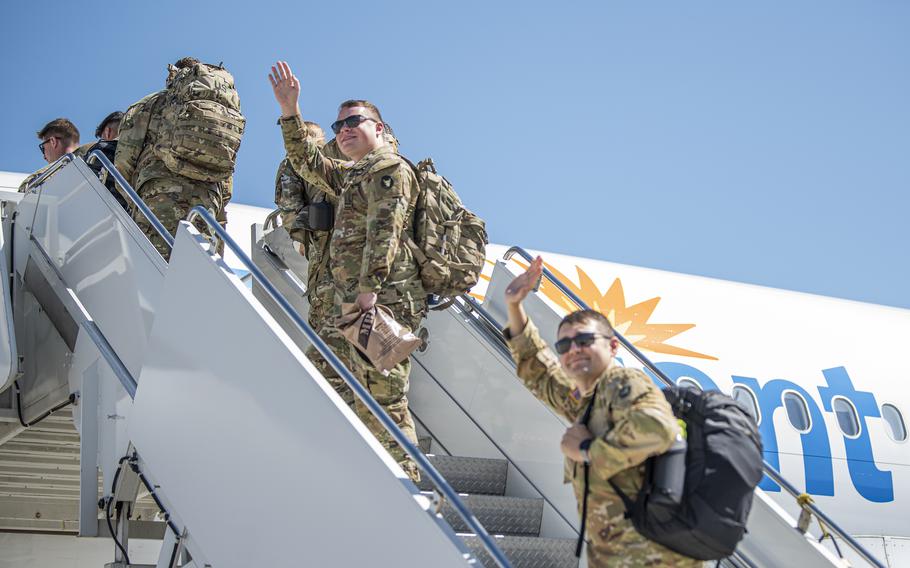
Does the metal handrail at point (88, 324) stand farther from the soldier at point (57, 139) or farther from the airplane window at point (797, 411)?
the airplane window at point (797, 411)

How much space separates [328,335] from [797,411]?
19.9 ft

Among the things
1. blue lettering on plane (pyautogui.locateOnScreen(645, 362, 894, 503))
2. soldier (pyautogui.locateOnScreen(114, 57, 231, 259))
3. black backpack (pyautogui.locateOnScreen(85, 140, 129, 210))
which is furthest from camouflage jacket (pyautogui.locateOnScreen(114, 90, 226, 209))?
blue lettering on plane (pyautogui.locateOnScreen(645, 362, 894, 503))

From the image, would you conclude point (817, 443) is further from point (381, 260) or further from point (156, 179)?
point (156, 179)

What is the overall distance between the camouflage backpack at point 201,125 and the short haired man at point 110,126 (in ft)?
4.85

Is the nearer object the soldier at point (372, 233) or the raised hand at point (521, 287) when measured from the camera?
the raised hand at point (521, 287)

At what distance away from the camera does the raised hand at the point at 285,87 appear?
16.4ft

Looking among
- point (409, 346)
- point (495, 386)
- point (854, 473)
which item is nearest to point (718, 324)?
point (854, 473)

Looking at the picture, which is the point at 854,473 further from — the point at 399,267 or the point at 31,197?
the point at 31,197

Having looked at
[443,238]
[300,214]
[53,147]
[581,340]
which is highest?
[53,147]

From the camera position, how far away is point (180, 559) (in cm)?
461

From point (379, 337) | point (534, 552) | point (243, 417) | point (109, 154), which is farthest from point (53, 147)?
point (534, 552)

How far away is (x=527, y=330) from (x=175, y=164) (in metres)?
3.35

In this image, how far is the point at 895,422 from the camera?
9773mm

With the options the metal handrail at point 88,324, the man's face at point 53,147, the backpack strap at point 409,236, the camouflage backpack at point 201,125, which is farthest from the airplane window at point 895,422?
the man's face at point 53,147
